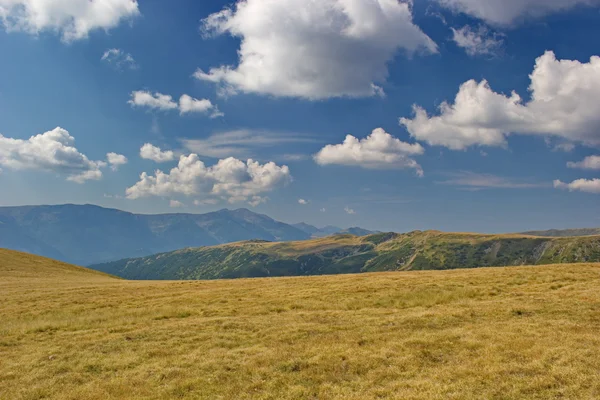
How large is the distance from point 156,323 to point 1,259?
83.8 m

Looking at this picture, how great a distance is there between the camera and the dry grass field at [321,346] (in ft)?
53.0

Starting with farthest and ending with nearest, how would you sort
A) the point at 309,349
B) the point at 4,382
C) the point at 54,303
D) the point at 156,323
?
the point at 54,303
the point at 156,323
the point at 309,349
the point at 4,382

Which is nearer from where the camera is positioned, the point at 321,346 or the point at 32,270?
the point at 321,346

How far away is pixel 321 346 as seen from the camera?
21.8 metres

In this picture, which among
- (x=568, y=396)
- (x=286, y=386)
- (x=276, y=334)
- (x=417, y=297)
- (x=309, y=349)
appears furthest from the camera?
(x=417, y=297)

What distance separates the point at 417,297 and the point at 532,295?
33.8ft

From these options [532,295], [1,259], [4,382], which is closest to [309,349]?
[4,382]

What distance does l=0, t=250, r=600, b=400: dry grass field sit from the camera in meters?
16.2

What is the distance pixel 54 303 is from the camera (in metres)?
41.6

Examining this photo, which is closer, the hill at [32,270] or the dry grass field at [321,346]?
the dry grass field at [321,346]

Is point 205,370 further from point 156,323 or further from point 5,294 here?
point 5,294

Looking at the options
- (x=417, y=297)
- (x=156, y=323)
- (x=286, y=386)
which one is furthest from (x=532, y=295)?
(x=156, y=323)

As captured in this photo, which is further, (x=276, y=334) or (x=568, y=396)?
(x=276, y=334)

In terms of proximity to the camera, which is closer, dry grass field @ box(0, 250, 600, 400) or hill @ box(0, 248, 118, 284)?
dry grass field @ box(0, 250, 600, 400)
